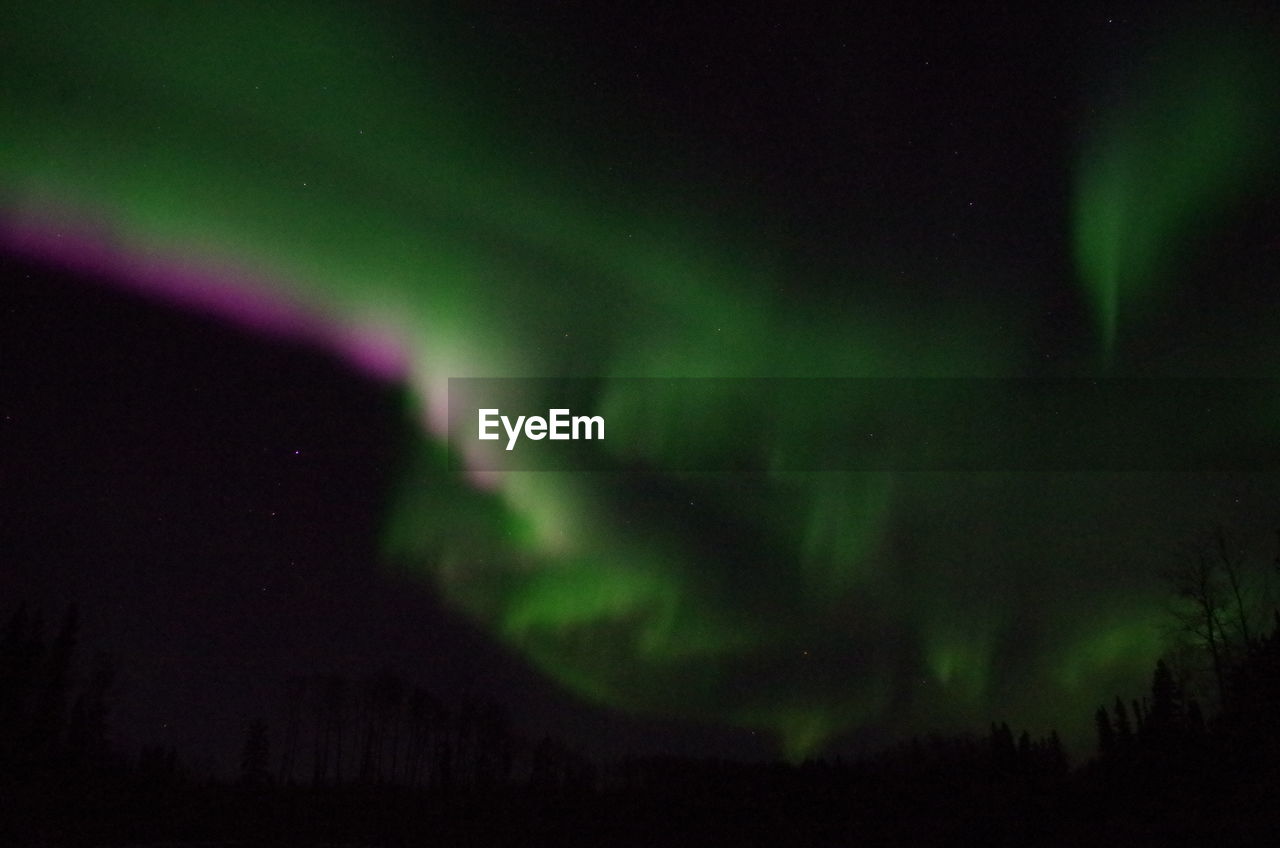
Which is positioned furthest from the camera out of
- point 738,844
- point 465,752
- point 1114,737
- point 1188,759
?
point 465,752

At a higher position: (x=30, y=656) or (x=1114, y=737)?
(x=30, y=656)

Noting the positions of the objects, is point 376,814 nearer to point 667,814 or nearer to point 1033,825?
point 667,814

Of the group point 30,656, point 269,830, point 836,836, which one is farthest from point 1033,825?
point 30,656

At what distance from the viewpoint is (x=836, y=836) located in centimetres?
4456

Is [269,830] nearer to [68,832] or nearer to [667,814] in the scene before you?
[68,832]

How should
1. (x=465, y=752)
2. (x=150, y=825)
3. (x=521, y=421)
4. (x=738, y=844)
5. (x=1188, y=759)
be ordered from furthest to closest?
(x=465, y=752) < (x=1188, y=759) < (x=150, y=825) < (x=738, y=844) < (x=521, y=421)

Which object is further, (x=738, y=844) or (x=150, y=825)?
(x=150, y=825)

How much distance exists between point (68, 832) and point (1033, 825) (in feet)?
133

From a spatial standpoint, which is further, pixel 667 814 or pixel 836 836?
pixel 667 814

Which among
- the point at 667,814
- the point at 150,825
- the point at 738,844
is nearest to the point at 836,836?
the point at 738,844

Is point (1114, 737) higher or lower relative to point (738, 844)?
higher

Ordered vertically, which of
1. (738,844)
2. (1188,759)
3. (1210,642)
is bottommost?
(738,844)

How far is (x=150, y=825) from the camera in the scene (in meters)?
46.4

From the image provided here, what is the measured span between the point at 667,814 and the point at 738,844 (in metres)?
13.6
